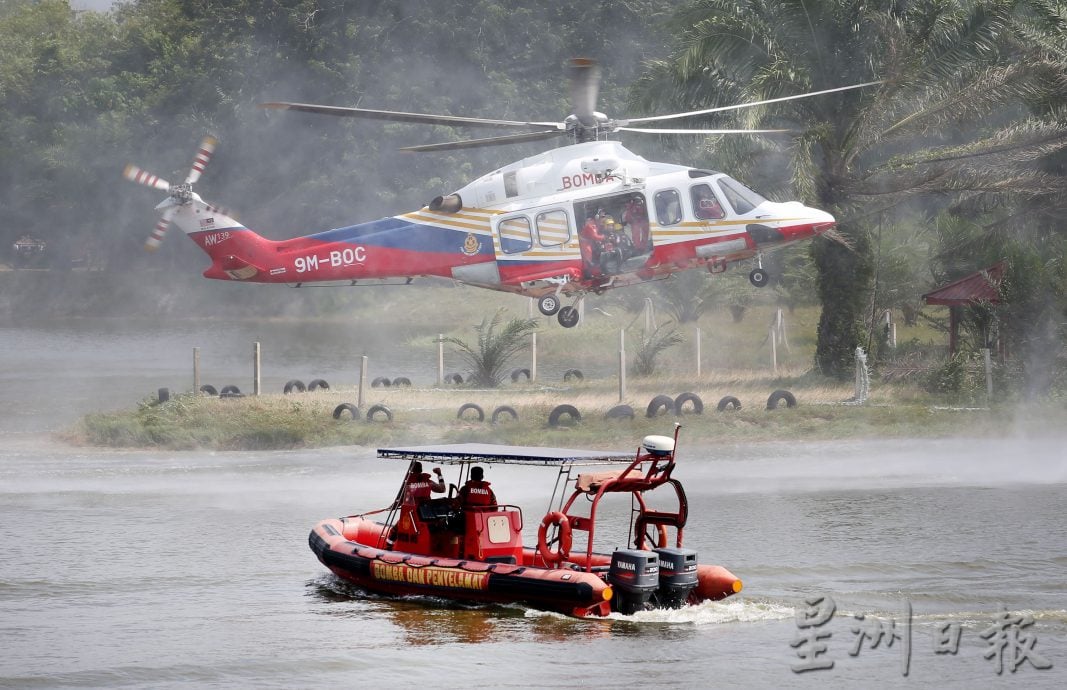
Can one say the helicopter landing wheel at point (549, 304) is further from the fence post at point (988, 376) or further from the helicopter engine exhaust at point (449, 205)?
the fence post at point (988, 376)

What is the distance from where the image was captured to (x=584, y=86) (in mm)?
26016

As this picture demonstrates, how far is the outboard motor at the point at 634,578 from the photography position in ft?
57.5

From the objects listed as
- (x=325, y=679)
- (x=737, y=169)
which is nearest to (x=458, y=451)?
(x=325, y=679)

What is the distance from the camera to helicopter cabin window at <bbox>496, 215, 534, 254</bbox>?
27672 mm

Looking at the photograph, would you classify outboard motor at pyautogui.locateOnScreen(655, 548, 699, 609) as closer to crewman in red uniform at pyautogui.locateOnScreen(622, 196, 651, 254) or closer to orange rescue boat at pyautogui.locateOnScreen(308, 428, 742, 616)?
orange rescue boat at pyautogui.locateOnScreen(308, 428, 742, 616)

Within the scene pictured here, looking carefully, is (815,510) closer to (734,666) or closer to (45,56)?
(734,666)

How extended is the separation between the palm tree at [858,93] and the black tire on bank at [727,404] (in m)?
4.35

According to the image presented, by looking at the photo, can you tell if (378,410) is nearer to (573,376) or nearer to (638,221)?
(638,221)

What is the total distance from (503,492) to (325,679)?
Result: 1212 cm

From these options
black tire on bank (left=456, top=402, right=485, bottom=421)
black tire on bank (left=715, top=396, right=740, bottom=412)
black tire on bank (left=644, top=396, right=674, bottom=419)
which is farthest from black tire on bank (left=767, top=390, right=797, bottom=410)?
black tire on bank (left=456, top=402, right=485, bottom=421)

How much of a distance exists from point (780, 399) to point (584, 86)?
1053cm

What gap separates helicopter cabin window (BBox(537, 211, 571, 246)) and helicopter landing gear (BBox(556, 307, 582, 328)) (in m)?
1.22

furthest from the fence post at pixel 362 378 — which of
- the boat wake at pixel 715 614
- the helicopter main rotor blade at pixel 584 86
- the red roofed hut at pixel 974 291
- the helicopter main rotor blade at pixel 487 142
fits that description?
the boat wake at pixel 715 614

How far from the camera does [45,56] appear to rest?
Result: 88625mm
